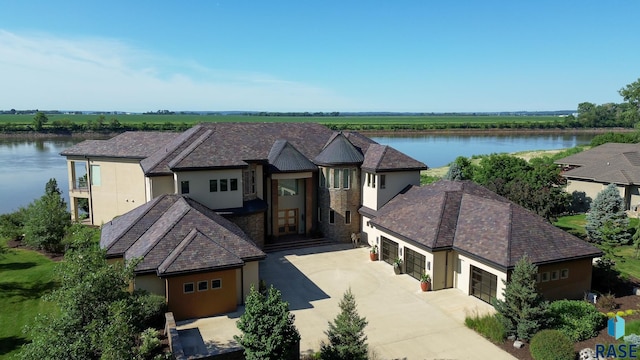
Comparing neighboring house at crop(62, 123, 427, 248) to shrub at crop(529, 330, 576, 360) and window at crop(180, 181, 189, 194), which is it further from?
shrub at crop(529, 330, 576, 360)

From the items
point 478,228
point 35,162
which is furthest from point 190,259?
point 35,162

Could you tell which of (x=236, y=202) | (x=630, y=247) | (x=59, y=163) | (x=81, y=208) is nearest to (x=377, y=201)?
(x=236, y=202)

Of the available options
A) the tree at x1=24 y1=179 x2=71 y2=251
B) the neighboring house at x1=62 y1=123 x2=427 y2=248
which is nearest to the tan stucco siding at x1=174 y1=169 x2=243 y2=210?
the neighboring house at x1=62 y1=123 x2=427 y2=248

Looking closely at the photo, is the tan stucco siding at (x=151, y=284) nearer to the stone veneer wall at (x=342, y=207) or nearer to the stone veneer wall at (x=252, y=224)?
the stone veneer wall at (x=252, y=224)

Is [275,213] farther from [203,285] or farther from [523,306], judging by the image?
[523,306]

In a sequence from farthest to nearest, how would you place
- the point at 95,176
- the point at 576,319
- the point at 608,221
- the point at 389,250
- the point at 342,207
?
the point at 95,176 → the point at 608,221 → the point at 342,207 → the point at 389,250 → the point at 576,319

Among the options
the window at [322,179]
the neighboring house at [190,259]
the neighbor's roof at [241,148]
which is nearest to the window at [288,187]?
the neighbor's roof at [241,148]

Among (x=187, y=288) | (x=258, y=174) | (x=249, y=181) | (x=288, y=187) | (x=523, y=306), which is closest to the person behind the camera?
(x=523, y=306)
